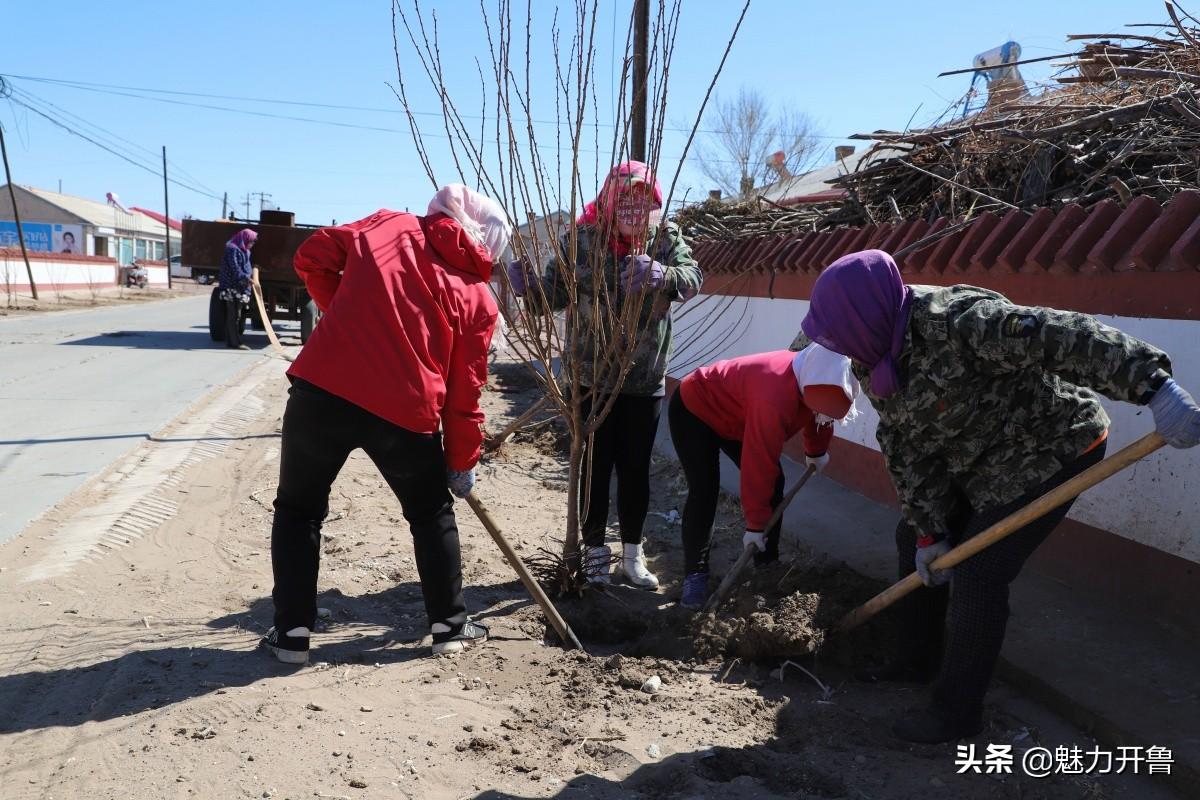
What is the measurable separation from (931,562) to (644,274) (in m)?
1.59

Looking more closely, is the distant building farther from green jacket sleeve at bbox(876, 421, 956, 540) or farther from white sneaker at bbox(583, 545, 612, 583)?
green jacket sleeve at bbox(876, 421, 956, 540)

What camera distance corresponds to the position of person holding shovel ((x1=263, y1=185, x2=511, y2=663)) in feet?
10.7

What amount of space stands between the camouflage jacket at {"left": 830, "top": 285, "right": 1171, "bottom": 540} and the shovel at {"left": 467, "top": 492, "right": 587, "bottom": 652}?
1428 mm

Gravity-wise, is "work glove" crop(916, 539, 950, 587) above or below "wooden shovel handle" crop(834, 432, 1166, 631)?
below

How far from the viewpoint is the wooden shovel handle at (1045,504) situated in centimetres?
256

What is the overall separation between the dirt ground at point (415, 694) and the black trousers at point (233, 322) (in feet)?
34.1

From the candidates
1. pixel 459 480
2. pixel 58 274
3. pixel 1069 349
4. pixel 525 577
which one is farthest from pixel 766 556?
pixel 58 274

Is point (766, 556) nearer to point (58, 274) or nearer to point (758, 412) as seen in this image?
point (758, 412)

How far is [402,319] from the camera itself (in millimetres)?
3258

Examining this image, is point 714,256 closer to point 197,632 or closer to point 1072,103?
point 1072,103

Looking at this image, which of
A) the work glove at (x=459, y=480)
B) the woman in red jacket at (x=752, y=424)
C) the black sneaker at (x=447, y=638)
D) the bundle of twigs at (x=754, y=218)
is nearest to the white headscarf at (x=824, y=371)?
the woman in red jacket at (x=752, y=424)

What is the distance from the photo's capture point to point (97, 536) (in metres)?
4.84

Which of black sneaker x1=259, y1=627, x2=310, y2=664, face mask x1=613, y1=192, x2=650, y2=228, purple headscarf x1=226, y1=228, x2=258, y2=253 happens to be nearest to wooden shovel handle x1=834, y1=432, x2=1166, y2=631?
face mask x1=613, y1=192, x2=650, y2=228

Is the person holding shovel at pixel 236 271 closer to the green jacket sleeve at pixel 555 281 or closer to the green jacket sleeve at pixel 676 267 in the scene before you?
the green jacket sleeve at pixel 555 281
